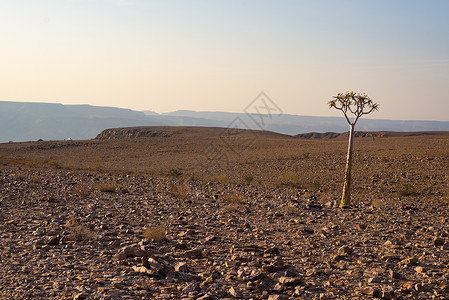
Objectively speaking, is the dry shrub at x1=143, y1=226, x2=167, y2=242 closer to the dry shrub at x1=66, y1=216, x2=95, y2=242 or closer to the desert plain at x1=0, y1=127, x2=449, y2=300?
the desert plain at x1=0, y1=127, x2=449, y2=300

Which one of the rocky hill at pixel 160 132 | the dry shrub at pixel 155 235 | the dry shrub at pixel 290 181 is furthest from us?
the rocky hill at pixel 160 132

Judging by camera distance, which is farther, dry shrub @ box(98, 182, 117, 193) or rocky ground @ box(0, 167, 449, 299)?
dry shrub @ box(98, 182, 117, 193)

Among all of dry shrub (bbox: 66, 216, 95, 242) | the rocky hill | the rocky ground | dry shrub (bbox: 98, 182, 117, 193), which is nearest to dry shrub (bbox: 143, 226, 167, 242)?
the rocky ground

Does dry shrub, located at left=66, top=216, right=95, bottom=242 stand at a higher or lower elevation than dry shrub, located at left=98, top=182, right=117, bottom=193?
higher

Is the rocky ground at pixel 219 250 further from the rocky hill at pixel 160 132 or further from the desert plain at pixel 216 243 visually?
the rocky hill at pixel 160 132

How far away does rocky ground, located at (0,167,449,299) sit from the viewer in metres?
5.77

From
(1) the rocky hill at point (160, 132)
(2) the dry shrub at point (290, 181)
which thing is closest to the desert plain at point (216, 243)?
(2) the dry shrub at point (290, 181)

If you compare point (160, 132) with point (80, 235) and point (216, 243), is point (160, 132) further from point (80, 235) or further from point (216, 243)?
point (216, 243)

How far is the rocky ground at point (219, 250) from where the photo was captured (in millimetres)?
5766

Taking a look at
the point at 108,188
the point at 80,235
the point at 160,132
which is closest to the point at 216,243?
the point at 80,235

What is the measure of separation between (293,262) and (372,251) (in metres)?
1.68

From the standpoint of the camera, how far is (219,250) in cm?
764

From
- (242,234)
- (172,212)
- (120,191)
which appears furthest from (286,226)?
(120,191)

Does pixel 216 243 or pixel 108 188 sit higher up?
pixel 216 243
